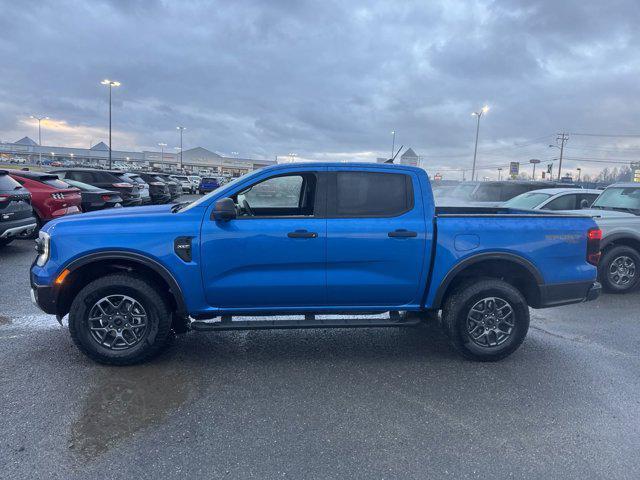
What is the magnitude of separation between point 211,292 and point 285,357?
3.28 ft

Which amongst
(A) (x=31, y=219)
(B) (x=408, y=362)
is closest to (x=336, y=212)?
(B) (x=408, y=362)

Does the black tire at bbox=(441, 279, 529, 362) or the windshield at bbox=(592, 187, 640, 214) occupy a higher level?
the windshield at bbox=(592, 187, 640, 214)

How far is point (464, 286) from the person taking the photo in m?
4.39

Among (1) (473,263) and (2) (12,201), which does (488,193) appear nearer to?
(1) (473,263)

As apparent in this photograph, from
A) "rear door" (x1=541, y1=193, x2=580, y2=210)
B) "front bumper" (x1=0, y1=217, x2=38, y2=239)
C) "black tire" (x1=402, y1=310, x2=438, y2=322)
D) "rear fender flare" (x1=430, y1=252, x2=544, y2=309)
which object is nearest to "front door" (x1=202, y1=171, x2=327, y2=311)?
"black tire" (x1=402, y1=310, x2=438, y2=322)

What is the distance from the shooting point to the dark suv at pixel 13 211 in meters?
8.25

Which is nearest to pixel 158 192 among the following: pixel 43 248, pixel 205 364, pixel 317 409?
pixel 43 248

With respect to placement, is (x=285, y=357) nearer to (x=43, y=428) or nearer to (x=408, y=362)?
(x=408, y=362)

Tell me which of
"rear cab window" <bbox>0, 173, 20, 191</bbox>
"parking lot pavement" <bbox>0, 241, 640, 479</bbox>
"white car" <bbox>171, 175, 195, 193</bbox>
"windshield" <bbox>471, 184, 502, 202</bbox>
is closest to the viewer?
"parking lot pavement" <bbox>0, 241, 640, 479</bbox>

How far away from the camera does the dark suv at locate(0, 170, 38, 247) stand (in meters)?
8.25

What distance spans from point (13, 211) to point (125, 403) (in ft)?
22.5

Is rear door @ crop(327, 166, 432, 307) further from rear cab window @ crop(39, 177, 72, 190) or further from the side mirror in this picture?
rear cab window @ crop(39, 177, 72, 190)

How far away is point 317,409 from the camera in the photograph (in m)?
3.44

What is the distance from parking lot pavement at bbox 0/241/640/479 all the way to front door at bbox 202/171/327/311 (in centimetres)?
65
